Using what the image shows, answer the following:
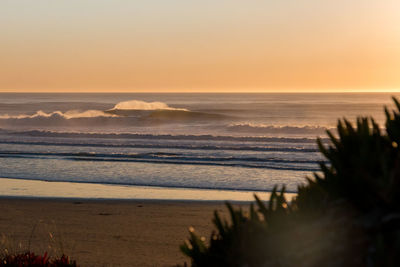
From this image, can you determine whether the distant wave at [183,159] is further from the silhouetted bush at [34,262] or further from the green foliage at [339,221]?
the green foliage at [339,221]

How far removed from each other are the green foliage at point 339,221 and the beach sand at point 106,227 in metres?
3.86

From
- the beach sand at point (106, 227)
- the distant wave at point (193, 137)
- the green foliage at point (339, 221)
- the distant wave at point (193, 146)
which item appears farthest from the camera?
the distant wave at point (193, 137)

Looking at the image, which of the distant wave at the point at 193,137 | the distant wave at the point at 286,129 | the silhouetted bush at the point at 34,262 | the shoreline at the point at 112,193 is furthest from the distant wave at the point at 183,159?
the distant wave at the point at 286,129

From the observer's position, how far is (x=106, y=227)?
29.7 ft

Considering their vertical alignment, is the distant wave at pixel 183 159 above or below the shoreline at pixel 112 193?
above

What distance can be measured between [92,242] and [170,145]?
20.1 meters

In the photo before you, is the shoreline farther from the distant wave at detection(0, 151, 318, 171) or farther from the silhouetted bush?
the silhouetted bush

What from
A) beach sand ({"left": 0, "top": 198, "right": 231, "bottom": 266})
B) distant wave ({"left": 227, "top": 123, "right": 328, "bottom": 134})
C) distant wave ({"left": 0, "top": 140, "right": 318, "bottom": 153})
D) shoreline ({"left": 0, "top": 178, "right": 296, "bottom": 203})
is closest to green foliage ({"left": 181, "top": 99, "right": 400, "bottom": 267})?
beach sand ({"left": 0, "top": 198, "right": 231, "bottom": 266})

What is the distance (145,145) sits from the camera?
90.7ft

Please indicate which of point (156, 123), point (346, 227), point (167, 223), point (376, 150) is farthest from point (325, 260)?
point (156, 123)

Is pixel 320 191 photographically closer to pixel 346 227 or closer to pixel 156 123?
pixel 346 227

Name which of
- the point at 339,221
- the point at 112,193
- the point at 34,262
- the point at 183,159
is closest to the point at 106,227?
the point at 112,193

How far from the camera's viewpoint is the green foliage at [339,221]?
1756 mm

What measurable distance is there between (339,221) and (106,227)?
761cm
